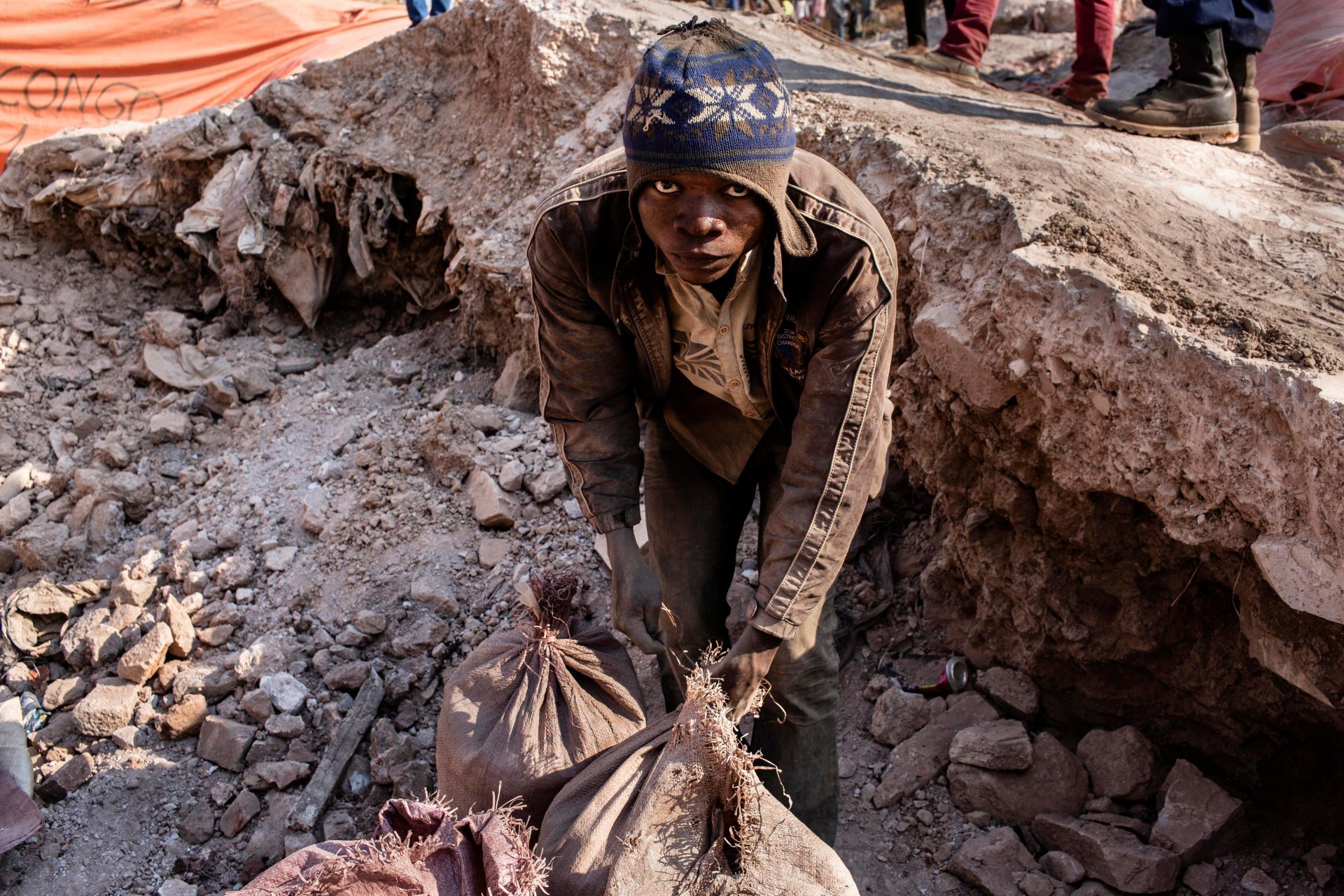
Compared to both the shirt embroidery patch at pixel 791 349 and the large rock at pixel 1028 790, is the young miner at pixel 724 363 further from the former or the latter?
the large rock at pixel 1028 790

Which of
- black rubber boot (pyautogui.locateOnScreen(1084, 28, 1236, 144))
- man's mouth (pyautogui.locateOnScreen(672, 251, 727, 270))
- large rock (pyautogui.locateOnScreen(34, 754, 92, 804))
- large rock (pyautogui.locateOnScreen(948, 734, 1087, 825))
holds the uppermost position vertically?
man's mouth (pyautogui.locateOnScreen(672, 251, 727, 270))

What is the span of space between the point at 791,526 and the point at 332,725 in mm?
1751

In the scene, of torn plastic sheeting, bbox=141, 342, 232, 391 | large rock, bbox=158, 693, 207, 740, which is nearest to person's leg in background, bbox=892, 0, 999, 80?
torn plastic sheeting, bbox=141, 342, 232, 391

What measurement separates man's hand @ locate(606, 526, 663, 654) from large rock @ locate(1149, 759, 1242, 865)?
4.58ft

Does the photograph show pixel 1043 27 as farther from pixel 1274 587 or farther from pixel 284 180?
pixel 1274 587

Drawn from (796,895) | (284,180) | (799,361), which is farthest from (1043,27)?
(796,895)

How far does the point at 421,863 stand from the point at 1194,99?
11.5 ft

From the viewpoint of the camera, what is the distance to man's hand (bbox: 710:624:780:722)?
6.23ft

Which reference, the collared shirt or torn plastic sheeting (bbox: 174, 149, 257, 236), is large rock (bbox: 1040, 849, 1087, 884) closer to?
the collared shirt

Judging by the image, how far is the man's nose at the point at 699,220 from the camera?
165 centimetres

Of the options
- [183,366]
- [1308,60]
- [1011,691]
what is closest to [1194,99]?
[1308,60]

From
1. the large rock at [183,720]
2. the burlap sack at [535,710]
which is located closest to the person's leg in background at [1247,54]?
the burlap sack at [535,710]

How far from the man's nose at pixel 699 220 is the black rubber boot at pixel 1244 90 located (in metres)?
2.90

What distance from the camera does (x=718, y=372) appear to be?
2047 millimetres
